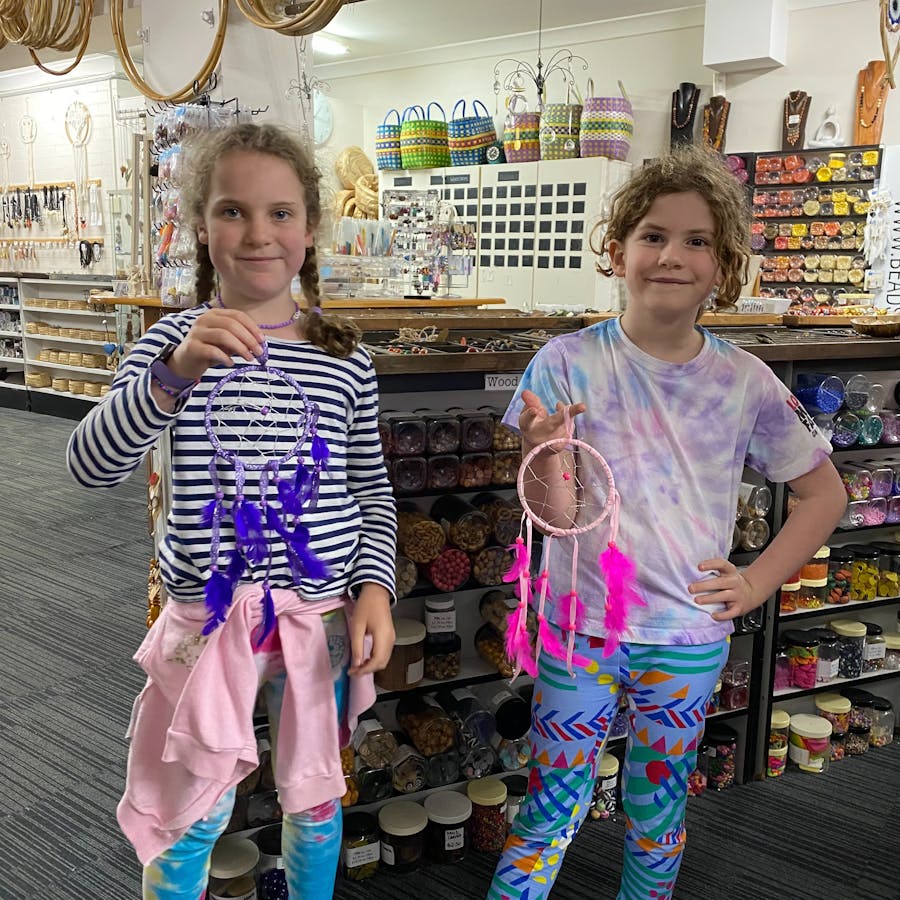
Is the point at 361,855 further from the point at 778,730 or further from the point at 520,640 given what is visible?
the point at 778,730

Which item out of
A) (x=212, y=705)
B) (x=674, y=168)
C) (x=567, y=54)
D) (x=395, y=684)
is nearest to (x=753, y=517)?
(x=395, y=684)

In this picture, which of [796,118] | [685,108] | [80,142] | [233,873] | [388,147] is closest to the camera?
[233,873]

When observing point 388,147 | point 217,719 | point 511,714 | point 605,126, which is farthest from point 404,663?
point 388,147

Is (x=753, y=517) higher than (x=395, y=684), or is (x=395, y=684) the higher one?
(x=753, y=517)

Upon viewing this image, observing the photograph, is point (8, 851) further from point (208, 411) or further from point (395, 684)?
point (208, 411)

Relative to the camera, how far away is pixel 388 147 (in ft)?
25.4

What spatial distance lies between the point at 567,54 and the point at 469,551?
735 cm

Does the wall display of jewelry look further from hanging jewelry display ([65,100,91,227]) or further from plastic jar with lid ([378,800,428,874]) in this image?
hanging jewelry display ([65,100,91,227])

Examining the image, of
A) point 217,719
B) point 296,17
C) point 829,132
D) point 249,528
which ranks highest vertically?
point 829,132

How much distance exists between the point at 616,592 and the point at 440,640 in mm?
897

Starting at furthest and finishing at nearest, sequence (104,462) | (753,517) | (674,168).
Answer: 1. (753,517)
2. (674,168)
3. (104,462)

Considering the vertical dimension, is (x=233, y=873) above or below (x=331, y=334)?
below

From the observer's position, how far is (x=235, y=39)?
103 inches

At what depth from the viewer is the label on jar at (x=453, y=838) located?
2236mm
